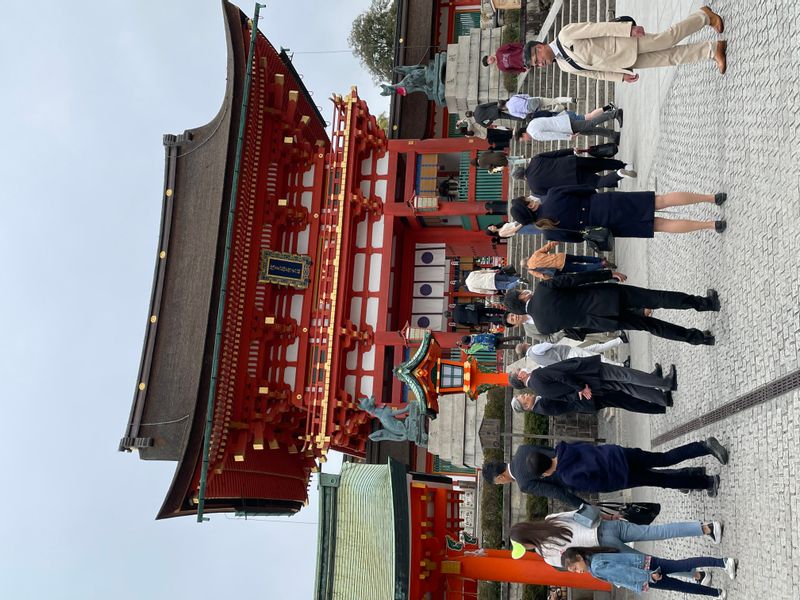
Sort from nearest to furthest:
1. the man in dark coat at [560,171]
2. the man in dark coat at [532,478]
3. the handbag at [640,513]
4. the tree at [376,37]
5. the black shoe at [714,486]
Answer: the man in dark coat at [532,478] → the black shoe at [714,486] → the handbag at [640,513] → the man in dark coat at [560,171] → the tree at [376,37]

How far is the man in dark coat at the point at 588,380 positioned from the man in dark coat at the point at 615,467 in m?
0.84

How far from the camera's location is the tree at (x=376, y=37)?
2628cm

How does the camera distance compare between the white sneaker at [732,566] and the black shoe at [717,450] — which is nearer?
the white sneaker at [732,566]

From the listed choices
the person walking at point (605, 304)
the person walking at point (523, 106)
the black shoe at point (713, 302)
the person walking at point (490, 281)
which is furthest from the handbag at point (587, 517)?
the person walking at point (523, 106)

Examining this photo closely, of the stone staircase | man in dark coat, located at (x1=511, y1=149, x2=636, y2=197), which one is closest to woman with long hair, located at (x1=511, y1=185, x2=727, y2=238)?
man in dark coat, located at (x1=511, y1=149, x2=636, y2=197)

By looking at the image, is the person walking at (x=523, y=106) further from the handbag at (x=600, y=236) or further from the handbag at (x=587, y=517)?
the handbag at (x=587, y=517)

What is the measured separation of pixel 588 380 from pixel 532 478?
1515mm

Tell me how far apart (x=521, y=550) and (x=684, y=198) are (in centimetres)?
410

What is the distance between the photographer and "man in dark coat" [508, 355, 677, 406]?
280 inches

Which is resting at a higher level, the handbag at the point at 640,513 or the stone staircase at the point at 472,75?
the stone staircase at the point at 472,75

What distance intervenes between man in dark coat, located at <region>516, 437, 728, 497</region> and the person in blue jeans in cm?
64

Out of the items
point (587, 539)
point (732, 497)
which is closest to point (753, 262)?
point (732, 497)

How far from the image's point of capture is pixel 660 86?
10008 millimetres

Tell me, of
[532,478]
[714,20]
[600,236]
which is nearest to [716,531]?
[532,478]
